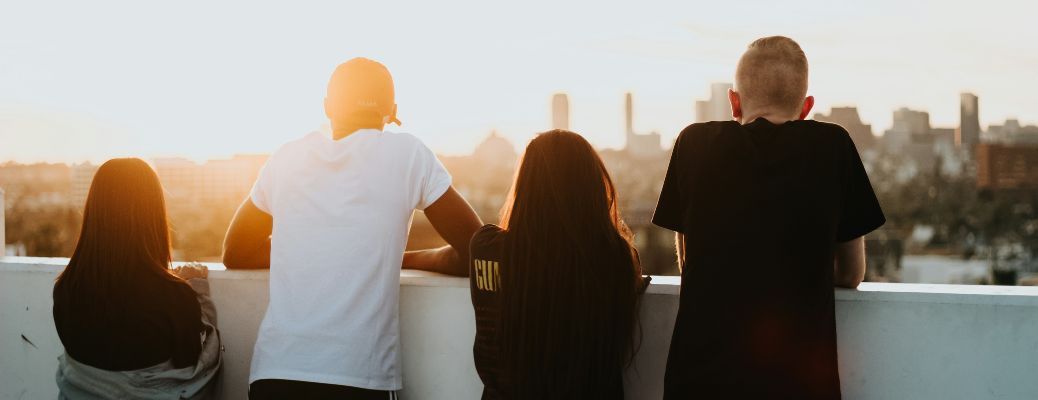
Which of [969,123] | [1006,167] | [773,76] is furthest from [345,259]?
[969,123]

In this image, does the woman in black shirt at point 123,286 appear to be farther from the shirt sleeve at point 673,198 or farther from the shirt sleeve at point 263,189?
the shirt sleeve at point 673,198

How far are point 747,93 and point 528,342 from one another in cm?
91

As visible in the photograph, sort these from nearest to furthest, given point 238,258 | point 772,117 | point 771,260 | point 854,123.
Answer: point 771,260 → point 772,117 → point 238,258 → point 854,123

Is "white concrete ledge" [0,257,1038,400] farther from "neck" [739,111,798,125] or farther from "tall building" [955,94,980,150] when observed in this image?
"tall building" [955,94,980,150]

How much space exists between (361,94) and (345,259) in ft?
1.73

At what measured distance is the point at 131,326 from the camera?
3.15 metres

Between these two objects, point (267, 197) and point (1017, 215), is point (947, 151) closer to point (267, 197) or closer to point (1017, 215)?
point (1017, 215)

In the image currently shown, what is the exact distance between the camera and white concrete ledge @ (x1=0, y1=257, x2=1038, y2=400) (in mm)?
2730

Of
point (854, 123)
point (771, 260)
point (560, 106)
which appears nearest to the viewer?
point (771, 260)

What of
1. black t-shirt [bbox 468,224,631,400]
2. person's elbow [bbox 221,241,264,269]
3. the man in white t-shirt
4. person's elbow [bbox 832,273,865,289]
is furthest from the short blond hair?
person's elbow [bbox 221,241,264,269]

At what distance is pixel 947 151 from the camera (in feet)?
359

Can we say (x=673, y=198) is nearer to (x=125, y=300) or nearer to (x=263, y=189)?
(x=263, y=189)

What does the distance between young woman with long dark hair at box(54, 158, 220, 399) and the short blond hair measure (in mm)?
1963

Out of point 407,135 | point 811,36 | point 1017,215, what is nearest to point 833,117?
point 811,36
